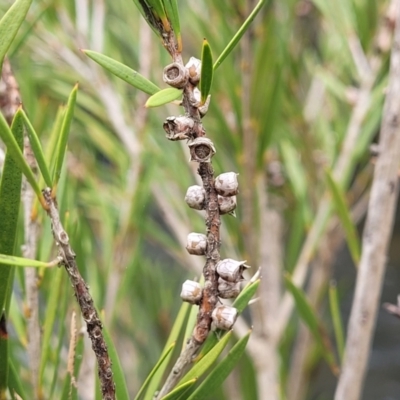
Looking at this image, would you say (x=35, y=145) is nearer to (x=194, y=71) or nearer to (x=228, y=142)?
(x=194, y=71)

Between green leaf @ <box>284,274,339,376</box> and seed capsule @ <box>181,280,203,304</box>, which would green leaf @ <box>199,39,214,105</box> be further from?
green leaf @ <box>284,274,339,376</box>

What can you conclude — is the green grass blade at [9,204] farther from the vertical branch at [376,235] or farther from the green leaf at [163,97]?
the vertical branch at [376,235]

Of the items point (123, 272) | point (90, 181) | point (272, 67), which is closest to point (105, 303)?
point (123, 272)

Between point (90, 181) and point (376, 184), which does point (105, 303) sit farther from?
point (376, 184)

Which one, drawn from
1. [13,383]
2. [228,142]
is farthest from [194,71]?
[228,142]

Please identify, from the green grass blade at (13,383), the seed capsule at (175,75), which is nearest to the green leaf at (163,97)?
the seed capsule at (175,75)

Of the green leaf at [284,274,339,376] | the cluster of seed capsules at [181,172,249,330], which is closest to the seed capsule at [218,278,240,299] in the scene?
the cluster of seed capsules at [181,172,249,330]
